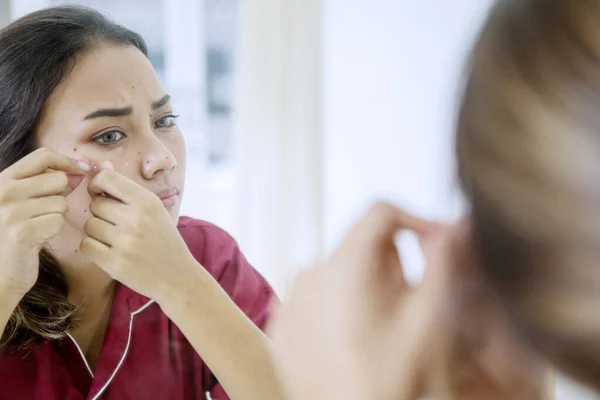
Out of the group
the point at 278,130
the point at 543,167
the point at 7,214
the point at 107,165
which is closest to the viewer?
the point at 543,167

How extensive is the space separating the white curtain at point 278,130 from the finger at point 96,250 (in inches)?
40.2

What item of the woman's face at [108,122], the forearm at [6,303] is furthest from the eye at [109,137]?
the forearm at [6,303]

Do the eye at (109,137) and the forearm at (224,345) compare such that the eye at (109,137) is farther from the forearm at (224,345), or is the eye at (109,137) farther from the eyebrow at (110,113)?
the forearm at (224,345)

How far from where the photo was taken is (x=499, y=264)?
0.29m

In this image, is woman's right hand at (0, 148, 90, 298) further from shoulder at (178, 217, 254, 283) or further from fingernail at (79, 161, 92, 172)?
shoulder at (178, 217, 254, 283)

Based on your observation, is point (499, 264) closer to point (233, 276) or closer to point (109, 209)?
point (109, 209)

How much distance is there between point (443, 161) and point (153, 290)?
488 millimetres

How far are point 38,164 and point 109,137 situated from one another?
0.13 meters

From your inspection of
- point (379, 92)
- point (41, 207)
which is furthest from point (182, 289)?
point (379, 92)

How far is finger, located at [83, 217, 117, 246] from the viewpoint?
0.74m

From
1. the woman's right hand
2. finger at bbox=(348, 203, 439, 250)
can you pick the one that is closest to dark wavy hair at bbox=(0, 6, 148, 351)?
the woman's right hand

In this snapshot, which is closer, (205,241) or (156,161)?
(156,161)

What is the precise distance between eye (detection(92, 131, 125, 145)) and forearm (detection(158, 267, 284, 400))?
0.75 ft

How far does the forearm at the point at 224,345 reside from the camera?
728 millimetres
